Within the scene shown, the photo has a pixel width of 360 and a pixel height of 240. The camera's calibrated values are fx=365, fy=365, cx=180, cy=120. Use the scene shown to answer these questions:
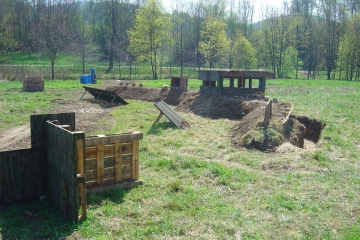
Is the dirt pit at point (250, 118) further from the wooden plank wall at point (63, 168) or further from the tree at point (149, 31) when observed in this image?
the tree at point (149, 31)

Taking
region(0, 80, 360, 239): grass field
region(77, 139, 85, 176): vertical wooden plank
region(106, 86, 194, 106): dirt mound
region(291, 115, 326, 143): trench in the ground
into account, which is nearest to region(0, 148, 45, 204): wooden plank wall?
region(0, 80, 360, 239): grass field

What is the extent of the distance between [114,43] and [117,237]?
58.5 metres

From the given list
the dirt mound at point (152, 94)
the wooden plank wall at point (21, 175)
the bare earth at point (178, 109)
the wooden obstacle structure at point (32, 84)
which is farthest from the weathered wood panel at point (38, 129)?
the wooden obstacle structure at point (32, 84)

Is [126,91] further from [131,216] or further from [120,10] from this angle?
[120,10]

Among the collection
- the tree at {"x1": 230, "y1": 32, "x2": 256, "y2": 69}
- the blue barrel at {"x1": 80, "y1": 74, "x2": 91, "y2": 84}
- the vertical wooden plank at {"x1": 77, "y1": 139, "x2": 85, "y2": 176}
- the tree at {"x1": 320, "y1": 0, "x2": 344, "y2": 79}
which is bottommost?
the vertical wooden plank at {"x1": 77, "y1": 139, "x2": 85, "y2": 176}

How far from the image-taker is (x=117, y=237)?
5.77 metres

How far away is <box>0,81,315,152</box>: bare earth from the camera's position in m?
13.4

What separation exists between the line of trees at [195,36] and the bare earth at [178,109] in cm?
2002

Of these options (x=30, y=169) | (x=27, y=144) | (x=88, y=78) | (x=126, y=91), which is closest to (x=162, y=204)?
(x=30, y=169)

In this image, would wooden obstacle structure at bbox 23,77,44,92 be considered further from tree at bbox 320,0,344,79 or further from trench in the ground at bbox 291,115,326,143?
tree at bbox 320,0,344,79

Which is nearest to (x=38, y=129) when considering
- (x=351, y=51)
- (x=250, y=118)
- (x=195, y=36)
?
(x=250, y=118)

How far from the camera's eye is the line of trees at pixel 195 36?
49.0 metres

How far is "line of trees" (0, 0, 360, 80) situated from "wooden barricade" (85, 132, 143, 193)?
3640cm

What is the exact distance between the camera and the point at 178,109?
70.3 feet
